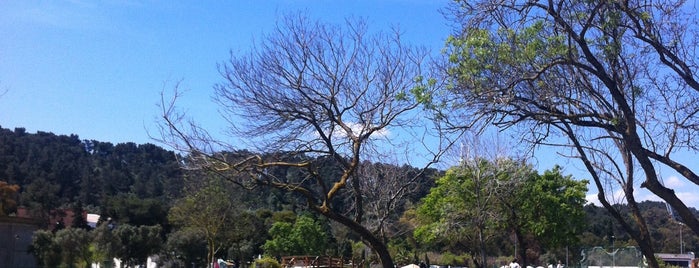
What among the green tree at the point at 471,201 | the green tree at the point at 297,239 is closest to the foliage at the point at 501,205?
the green tree at the point at 471,201

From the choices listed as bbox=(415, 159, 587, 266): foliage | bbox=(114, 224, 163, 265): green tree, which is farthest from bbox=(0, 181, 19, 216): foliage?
bbox=(415, 159, 587, 266): foliage

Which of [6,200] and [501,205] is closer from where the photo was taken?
[501,205]

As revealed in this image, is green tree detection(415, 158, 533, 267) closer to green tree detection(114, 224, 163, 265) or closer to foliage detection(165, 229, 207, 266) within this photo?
foliage detection(165, 229, 207, 266)

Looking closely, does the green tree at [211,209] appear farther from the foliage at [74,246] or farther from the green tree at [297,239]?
the green tree at [297,239]

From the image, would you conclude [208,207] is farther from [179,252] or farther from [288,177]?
[288,177]

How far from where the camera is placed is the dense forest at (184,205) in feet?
151

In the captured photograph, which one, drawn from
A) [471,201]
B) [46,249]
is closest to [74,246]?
[46,249]

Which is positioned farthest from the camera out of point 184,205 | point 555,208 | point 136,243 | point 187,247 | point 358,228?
point 187,247

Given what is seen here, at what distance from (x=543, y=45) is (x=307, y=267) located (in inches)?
845

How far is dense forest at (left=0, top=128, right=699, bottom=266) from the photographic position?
151ft

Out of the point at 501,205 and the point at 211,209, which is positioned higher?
the point at 211,209

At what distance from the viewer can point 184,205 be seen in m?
46.7

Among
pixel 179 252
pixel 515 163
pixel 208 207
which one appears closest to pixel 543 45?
pixel 515 163

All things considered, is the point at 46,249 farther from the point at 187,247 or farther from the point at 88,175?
the point at 88,175
